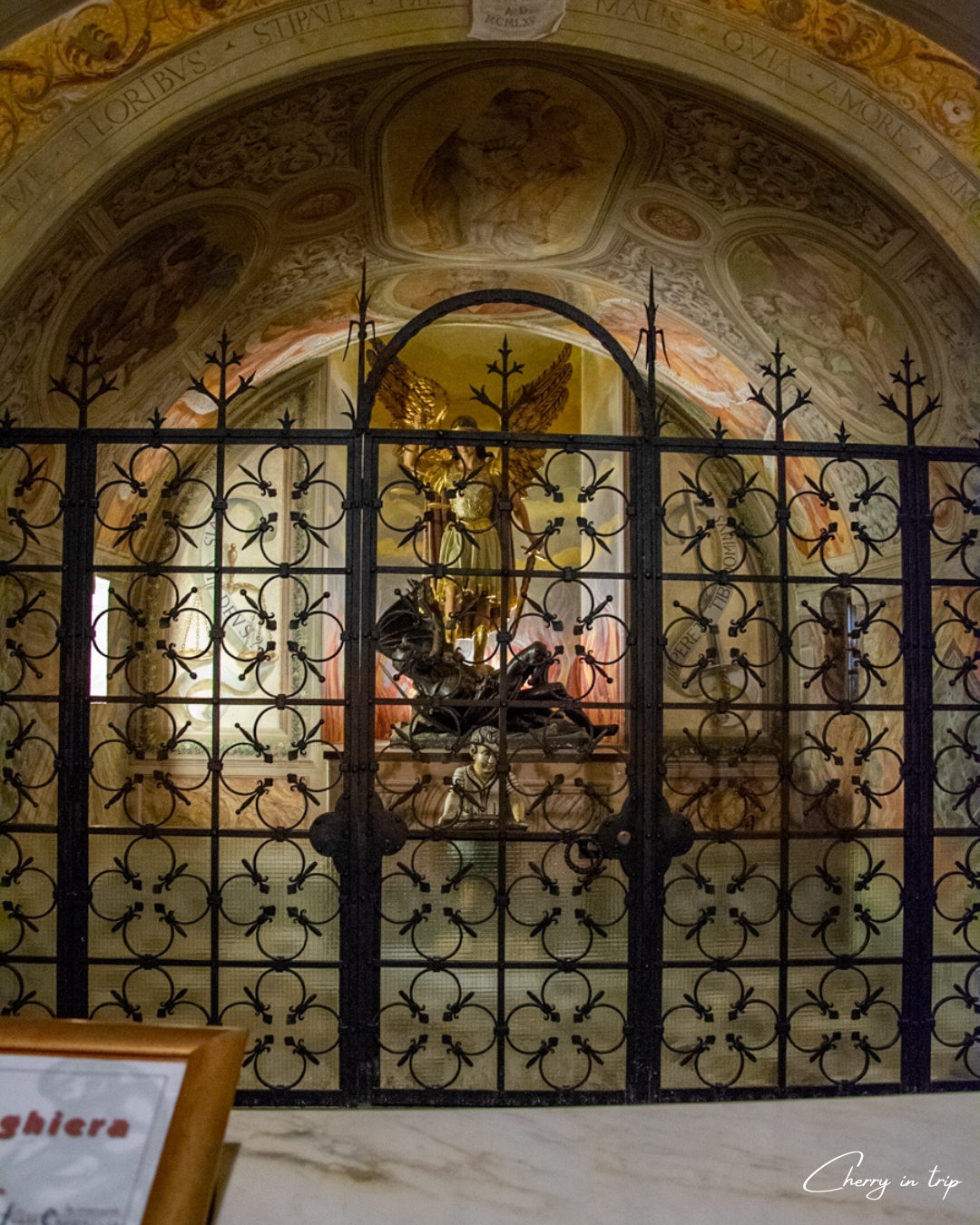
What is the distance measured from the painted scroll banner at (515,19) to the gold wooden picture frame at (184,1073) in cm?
496

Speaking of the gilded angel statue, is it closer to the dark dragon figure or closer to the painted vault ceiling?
the painted vault ceiling

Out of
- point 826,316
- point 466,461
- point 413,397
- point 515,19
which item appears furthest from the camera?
point 413,397

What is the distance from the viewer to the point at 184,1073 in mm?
1868

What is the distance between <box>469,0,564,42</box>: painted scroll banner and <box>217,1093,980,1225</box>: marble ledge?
4.92 metres

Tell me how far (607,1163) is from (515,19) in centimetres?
508

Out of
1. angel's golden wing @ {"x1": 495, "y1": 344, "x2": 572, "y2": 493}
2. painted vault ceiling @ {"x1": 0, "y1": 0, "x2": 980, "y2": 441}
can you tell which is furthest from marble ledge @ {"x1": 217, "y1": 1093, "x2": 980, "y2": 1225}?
angel's golden wing @ {"x1": 495, "y1": 344, "x2": 572, "y2": 493}

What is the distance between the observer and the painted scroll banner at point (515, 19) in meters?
5.09

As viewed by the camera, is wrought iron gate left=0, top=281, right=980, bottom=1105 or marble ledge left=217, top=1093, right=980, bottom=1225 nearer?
marble ledge left=217, top=1093, right=980, bottom=1225

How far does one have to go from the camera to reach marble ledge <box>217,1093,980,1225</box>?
2.23 metres

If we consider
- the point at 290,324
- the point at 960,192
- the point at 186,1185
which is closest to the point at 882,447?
the point at 960,192

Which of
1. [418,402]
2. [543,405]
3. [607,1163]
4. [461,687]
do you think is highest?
[418,402]

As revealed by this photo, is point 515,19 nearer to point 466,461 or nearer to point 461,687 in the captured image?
point 461,687

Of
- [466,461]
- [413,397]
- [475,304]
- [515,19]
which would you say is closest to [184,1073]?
[475,304]

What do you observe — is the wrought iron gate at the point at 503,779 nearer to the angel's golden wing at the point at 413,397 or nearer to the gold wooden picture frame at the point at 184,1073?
the angel's golden wing at the point at 413,397
